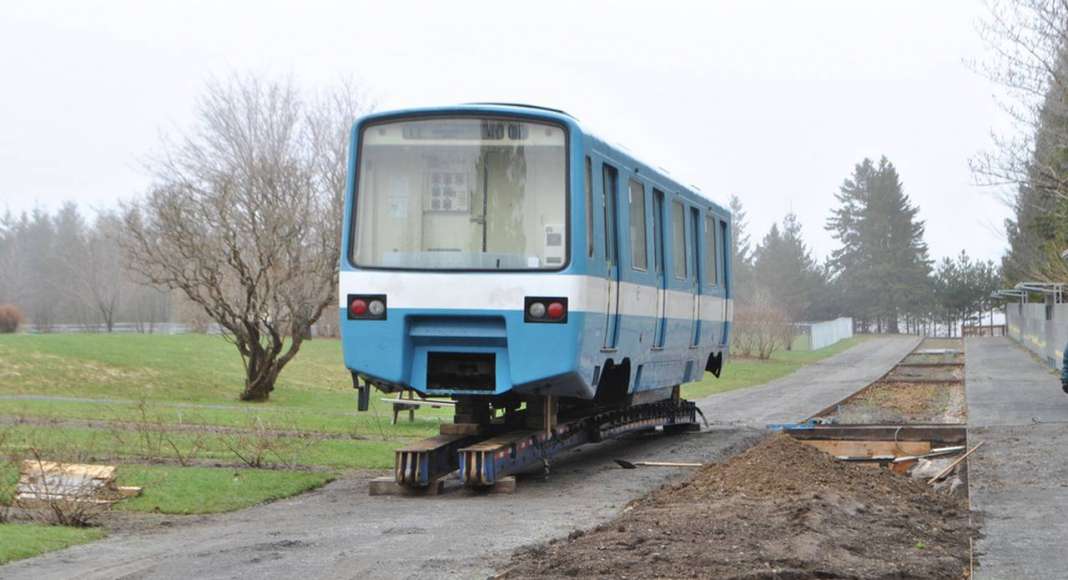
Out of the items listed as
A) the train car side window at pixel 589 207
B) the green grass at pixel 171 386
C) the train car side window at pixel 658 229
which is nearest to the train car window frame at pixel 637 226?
the train car side window at pixel 658 229

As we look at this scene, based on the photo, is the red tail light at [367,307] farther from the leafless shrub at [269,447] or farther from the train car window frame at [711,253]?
the train car window frame at [711,253]

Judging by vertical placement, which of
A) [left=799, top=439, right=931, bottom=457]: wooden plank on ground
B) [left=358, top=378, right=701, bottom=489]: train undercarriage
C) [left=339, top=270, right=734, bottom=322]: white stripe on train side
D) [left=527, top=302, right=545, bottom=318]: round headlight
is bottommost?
[left=799, top=439, right=931, bottom=457]: wooden plank on ground

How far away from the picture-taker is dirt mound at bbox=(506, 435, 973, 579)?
875cm

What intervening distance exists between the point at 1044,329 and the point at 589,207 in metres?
33.9

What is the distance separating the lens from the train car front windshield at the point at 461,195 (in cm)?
1369

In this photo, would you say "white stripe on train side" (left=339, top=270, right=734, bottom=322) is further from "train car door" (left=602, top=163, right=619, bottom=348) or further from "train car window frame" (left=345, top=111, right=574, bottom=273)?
"train car door" (left=602, top=163, right=619, bottom=348)

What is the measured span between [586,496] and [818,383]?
25.4 meters

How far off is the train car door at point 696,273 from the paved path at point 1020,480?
3744 millimetres

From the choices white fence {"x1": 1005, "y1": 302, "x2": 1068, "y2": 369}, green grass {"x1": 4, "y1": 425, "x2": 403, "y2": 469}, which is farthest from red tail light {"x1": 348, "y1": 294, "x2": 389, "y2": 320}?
white fence {"x1": 1005, "y1": 302, "x2": 1068, "y2": 369}

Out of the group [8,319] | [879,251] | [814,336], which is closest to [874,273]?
[879,251]

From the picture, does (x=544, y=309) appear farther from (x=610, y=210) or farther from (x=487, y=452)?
(x=610, y=210)

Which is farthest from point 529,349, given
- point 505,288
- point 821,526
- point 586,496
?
point 821,526

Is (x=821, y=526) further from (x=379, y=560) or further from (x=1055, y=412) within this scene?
(x=1055, y=412)

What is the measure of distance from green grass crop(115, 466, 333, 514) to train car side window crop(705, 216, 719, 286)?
6827mm
